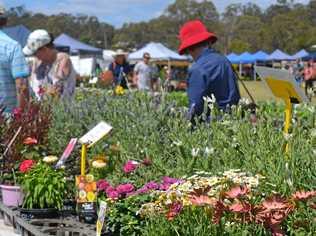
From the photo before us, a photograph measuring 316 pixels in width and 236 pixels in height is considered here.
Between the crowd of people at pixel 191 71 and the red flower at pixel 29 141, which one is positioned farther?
the red flower at pixel 29 141

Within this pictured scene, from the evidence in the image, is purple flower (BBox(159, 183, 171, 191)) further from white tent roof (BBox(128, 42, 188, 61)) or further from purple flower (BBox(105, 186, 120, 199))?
white tent roof (BBox(128, 42, 188, 61))

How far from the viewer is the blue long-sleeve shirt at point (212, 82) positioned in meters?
5.05

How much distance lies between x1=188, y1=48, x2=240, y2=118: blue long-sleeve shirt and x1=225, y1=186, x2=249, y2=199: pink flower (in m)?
2.12

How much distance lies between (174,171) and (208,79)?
4.38 feet

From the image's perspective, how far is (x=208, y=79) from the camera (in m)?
5.08

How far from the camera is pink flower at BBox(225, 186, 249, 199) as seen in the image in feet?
9.34

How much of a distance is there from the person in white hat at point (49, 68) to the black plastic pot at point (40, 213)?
2.93 meters

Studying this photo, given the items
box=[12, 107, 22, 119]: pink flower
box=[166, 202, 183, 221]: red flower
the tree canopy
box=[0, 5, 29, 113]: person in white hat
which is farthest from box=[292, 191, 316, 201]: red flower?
the tree canopy

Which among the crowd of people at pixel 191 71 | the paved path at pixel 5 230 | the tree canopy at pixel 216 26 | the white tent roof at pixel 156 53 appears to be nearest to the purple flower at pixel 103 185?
the paved path at pixel 5 230

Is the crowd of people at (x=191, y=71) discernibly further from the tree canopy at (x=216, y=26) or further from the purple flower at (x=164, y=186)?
the tree canopy at (x=216, y=26)

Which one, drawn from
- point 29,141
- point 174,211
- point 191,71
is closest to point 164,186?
point 174,211

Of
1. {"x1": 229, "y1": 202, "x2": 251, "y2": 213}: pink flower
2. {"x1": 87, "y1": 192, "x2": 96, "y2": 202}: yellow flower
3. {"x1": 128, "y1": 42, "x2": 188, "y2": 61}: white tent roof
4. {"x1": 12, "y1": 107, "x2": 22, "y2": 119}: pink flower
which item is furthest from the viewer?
{"x1": 128, "y1": 42, "x2": 188, "y2": 61}: white tent roof

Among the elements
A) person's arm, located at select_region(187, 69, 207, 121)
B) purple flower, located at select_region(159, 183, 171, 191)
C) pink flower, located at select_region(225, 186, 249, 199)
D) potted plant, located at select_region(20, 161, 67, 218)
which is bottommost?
potted plant, located at select_region(20, 161, 67, 218)

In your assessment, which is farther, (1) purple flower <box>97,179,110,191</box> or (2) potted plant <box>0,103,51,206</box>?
(2) potted plant <box>0,103,51,206</box>
